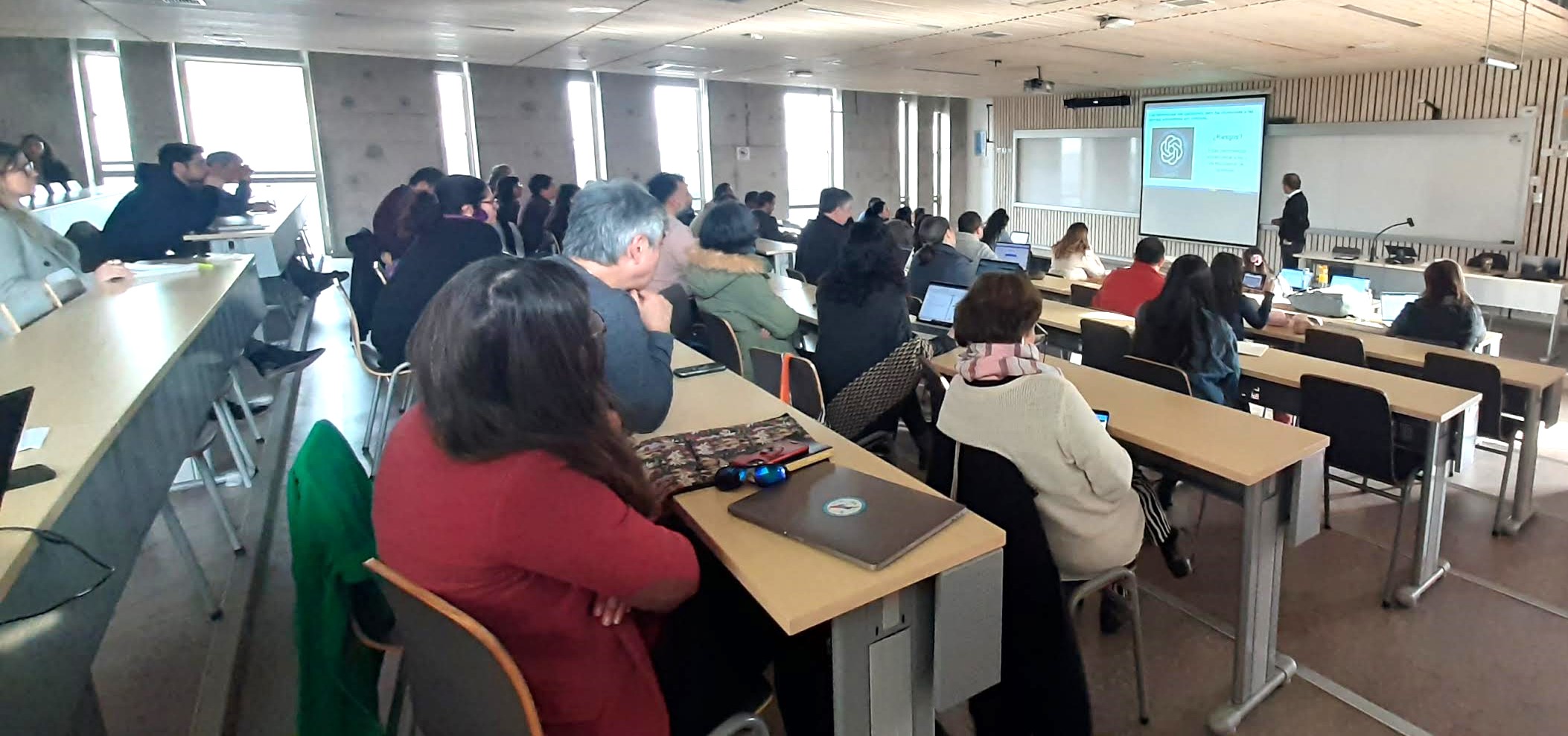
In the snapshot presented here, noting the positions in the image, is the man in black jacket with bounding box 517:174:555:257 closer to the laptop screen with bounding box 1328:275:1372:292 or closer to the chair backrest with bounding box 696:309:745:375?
the chair backrest with bounding box 696:309:745:375

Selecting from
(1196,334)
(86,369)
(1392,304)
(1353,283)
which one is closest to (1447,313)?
(1392,304)

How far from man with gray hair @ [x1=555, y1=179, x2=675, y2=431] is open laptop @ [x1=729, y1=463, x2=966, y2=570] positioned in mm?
449

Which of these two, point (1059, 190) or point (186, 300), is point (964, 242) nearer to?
point (186, 300)

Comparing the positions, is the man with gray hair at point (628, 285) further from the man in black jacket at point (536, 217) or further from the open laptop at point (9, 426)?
the man in black jacket at point (536, 217)

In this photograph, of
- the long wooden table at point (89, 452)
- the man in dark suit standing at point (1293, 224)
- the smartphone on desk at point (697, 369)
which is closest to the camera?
the long wooden table at point (89, 452)

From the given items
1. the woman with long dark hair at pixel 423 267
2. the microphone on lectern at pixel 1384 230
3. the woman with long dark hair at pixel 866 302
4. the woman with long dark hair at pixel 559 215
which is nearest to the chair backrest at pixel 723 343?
the woman with long dark hair at pixel 866 302

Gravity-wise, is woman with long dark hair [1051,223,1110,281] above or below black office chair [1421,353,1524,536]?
above

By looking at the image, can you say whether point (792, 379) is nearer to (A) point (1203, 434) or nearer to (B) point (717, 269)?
(B) point (717, 269)

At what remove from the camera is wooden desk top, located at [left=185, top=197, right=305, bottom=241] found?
4.74 meters

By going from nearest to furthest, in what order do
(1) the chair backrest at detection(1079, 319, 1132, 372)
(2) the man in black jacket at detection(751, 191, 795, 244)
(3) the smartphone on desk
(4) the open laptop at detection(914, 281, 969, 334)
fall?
(3) the smartphone on desk
(1) the chair backrest at detection(1079, 319, 1132, 372)
(4) the open laptop at detection(914, 281, 969, 334)
(2) the man in black jacket at detection(751, 191, 795, 244)

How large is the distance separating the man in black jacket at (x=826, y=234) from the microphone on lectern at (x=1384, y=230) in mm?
5802

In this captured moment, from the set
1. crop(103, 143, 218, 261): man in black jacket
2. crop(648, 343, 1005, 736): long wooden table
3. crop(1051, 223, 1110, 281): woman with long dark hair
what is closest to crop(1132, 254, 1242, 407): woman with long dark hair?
crop(648, 343, 1005, 736): long wooden table

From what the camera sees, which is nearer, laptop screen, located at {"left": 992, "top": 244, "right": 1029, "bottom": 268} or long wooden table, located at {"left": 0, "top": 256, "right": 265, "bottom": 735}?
long wooden table, located at {"left": 0, "top": 256, "right": 265, "bottom": 735}

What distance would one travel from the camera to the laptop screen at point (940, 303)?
14.0ft
